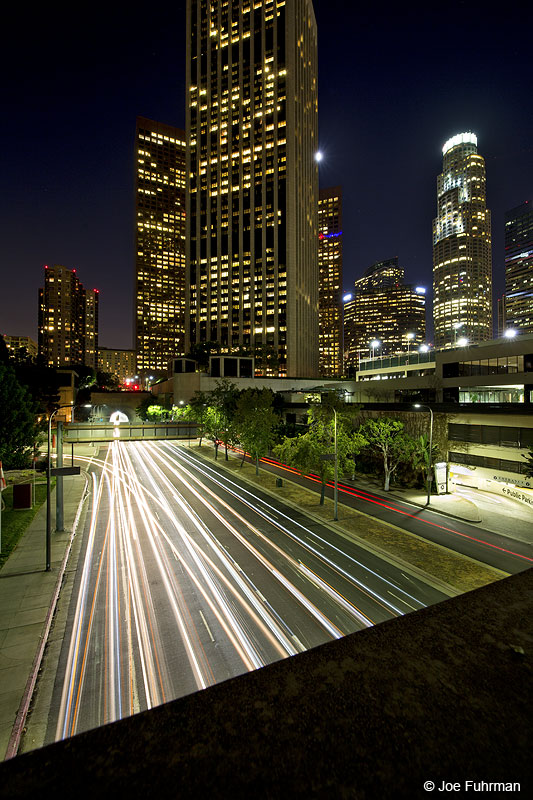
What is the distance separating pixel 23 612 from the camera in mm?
12781

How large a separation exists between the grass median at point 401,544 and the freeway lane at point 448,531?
778 mm

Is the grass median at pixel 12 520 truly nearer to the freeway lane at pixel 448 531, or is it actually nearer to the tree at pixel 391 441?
the freeway lane at pixel 448 531

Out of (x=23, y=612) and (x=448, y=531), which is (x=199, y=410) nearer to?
(x=448, y=531)

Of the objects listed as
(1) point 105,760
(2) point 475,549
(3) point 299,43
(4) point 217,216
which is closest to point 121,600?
(1) point 105,760

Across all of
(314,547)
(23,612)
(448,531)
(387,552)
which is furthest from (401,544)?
(23,612)

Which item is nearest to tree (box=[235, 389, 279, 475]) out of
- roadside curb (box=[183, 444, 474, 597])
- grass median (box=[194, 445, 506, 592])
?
grass median (box=[194, 445, 506, 592])

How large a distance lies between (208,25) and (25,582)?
194098mm

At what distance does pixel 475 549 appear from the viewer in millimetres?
18703

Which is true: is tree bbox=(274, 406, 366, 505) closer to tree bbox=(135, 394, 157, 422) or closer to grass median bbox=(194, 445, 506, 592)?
grass median bbox=(194, 445, 506, 592)

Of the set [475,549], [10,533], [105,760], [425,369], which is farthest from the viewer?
[425,369]

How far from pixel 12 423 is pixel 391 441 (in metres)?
30.0

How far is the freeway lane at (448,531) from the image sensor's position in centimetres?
1773

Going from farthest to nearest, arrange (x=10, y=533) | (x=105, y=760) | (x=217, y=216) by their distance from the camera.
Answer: (x=217, y=216), (x=10, y=533), (x=105, y=760)

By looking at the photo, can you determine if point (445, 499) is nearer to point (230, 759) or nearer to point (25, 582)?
point (25, 582)
